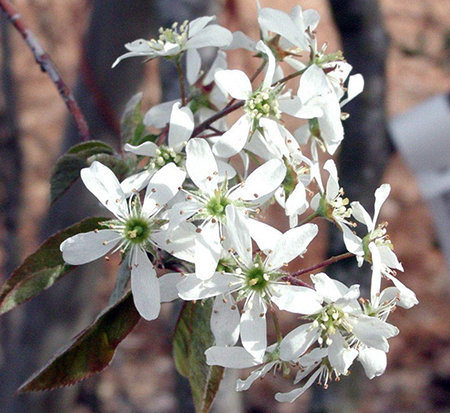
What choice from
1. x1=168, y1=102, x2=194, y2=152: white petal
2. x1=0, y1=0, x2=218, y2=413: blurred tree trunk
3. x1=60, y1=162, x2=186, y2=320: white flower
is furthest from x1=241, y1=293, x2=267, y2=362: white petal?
x1=0, y1=0, x2=218, y2=413: blurred tree trunk

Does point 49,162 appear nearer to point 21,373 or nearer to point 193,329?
point 21,373

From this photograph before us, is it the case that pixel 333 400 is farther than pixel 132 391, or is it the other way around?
pixel 132 391

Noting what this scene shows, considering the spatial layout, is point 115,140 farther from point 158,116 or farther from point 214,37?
point 214,37

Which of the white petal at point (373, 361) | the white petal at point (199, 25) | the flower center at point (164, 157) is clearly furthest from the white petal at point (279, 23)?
the white petal at point (373, 361)

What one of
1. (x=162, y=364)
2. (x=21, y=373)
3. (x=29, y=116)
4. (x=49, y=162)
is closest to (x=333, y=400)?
(x=21, y=373)

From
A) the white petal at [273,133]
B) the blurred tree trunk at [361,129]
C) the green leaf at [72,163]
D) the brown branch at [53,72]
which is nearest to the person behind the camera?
the white petal at [273,133]

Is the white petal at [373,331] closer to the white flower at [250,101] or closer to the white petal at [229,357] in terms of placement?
the white petal at [229,357]
